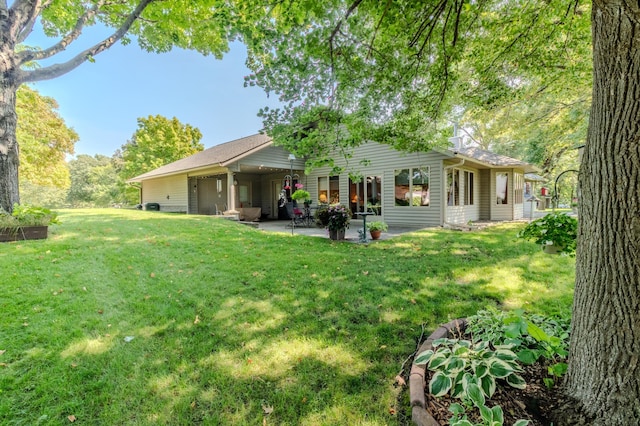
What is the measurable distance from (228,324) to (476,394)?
7.90 feet

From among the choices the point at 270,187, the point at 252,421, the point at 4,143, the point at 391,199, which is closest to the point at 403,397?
the point at 252,421

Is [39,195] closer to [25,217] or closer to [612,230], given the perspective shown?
[25,217]

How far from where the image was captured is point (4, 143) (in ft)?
21.3

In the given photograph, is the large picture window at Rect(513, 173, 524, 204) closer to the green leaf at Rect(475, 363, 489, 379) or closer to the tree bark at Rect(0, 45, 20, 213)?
the green leaf at Rect(475, 363, 489, 379)

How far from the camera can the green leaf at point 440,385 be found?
5.78ft

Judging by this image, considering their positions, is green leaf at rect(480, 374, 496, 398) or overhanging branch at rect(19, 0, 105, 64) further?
overhanging branch at rect(19, 0, 105, 64)

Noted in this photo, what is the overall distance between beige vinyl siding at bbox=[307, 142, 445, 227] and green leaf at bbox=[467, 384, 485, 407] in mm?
9720

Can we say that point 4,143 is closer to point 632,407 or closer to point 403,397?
point 403,397

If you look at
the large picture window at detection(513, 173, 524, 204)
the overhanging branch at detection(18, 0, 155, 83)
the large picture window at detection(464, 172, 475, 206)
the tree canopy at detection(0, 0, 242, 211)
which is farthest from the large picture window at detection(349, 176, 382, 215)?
the overhanging branch at detection(18, 0, 155, 83)

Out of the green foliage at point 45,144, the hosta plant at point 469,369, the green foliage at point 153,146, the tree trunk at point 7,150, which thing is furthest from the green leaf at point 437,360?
the green foliage at point 153,146

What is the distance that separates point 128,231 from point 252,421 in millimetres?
8274

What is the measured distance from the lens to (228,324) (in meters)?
3.10

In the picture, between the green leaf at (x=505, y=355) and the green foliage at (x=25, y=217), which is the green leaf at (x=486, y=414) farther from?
the green foliage at (x=25, y=217)

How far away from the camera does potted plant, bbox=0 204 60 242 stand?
5.89 metres
